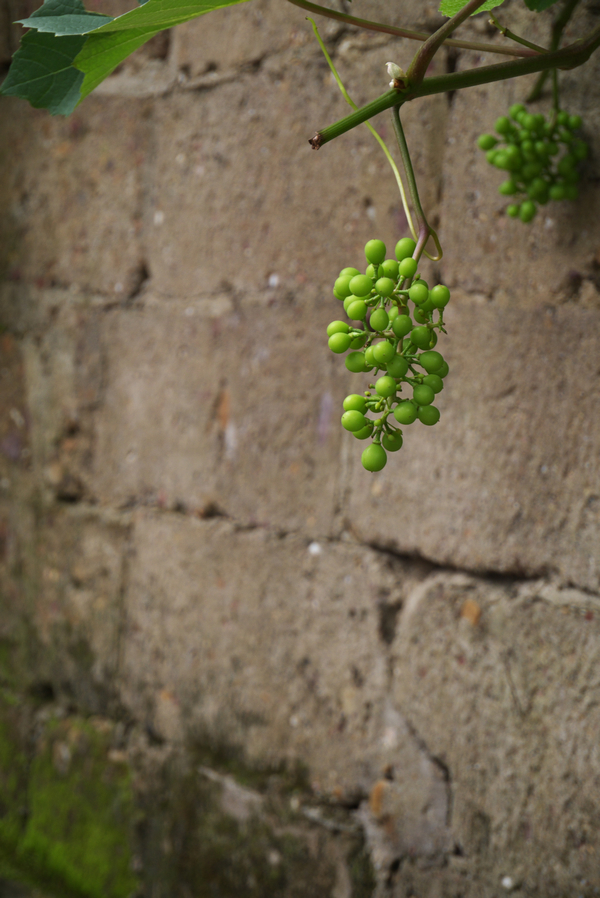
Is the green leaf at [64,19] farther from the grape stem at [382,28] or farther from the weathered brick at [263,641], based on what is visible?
the weathered brick at [263,641]

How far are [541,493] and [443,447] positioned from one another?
0.19 m

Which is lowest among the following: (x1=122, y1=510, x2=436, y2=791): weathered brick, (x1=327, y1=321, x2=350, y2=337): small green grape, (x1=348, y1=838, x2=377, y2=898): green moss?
(x1=348, y1=838, x2=377, y2=898): green moss

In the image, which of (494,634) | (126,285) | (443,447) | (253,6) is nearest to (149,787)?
(494,634)

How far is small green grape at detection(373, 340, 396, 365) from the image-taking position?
57cm

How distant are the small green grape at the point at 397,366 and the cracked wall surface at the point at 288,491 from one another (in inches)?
23.4

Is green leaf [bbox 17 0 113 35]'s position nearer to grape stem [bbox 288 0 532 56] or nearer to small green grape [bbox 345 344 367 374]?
grape stem [bbox 288 0 532 56]

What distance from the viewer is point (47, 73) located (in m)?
0.69

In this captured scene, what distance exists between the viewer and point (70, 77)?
70cm

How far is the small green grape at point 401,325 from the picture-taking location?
0.57 metres

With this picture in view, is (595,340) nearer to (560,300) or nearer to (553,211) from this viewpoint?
(560,300)

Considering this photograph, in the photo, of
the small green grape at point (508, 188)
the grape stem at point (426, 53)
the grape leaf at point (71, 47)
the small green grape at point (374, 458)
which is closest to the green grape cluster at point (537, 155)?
the small green grape at point (508, 188)

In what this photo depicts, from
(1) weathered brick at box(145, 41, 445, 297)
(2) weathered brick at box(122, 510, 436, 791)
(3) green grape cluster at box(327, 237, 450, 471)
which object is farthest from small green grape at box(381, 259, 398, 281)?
(2) weathered brick at box(122, 510, 436, 791)

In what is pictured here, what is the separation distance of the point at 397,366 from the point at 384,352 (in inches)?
0.8

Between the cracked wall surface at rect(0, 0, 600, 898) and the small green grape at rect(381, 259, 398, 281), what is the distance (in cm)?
59
